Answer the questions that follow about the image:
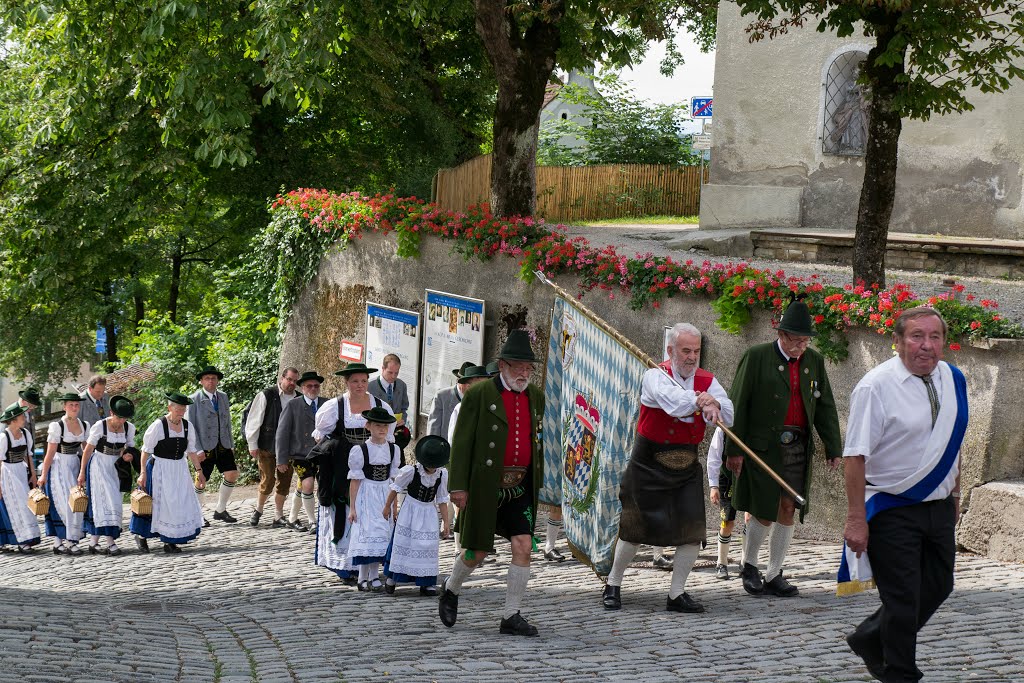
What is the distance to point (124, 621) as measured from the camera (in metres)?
8.57

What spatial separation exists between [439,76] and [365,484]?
51.7ft

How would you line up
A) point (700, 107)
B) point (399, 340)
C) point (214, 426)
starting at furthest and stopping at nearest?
point (700, 107), point (399, 340), point (214, 426)

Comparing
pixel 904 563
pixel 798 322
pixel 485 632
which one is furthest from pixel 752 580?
pixel 904 563

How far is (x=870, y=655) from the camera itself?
232 inches

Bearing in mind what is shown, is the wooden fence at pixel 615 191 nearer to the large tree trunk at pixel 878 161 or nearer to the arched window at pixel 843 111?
the arched window at pixel 843 111

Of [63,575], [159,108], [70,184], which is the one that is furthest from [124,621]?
[70,184]

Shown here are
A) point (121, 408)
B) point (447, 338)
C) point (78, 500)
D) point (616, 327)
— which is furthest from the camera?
point (447, 338)

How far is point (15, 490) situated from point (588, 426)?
803 centimetres

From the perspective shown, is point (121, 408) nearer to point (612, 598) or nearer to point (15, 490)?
point (15, 490)

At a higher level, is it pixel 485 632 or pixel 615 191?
pixel 615 191

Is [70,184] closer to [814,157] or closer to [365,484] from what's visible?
[814,157]

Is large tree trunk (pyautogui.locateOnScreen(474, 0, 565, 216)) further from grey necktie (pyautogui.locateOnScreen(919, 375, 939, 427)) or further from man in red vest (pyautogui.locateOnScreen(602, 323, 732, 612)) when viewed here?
grey necktie (pyautogui.locateOnScreen(919, 375, 939, 427))

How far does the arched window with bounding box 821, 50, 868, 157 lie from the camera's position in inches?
767

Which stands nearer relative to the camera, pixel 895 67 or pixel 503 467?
pixel 503 467
